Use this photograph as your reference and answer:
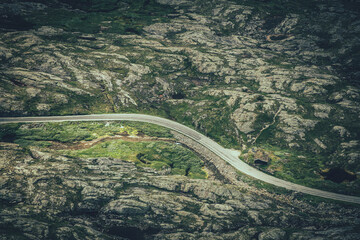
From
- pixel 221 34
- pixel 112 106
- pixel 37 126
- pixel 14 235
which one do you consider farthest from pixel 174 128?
pixel 221 34

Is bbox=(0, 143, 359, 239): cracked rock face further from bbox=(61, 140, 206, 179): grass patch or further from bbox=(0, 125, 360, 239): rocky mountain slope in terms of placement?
bbox=(61, 140, 206, 179): grass patch

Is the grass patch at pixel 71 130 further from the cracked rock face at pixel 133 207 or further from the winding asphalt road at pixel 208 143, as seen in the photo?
the cracked rock face at pixel 133 207

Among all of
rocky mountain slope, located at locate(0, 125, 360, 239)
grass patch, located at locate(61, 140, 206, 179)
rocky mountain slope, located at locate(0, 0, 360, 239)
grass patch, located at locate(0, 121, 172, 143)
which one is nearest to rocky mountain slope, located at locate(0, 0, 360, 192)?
rocky mountain slope, located at locate(0, 0, 360, 239)

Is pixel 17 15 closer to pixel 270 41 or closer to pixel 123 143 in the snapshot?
pixel 123 143

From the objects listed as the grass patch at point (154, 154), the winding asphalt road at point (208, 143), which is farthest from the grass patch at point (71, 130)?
the grass patch at point (154, 154)

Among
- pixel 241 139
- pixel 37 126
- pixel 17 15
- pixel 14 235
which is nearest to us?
pixel 14 235
